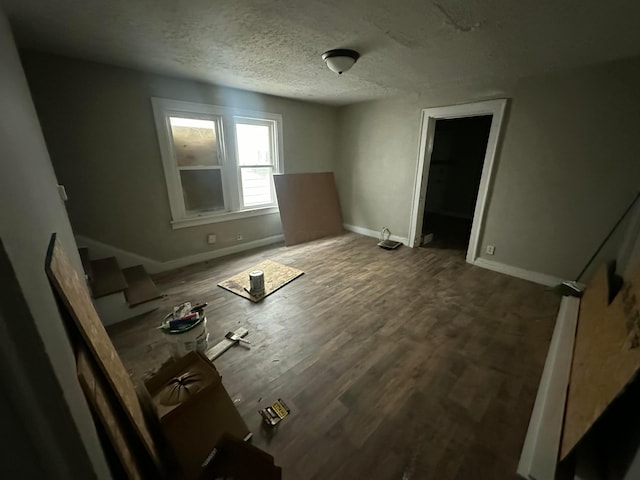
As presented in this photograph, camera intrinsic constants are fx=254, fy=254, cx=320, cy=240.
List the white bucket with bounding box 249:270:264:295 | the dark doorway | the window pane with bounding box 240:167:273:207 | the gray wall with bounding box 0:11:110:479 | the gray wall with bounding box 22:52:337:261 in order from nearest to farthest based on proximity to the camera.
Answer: the gray wall with bounding box 0:11:110:479
the gray wall with bounding box 22:52:337:261
the white bucket with bounding box 249:270:264:295
the window pane with bounding box 240:167:273:207
the dark doorway

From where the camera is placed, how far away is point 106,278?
2.38 m

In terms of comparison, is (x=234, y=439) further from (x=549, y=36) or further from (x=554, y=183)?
(x=554, y=183)

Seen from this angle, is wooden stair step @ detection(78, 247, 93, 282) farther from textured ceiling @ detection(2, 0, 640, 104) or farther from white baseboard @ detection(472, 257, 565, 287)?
white baseboard @ detection(472, 257, 565, 287)

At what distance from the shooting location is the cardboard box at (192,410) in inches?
43.2

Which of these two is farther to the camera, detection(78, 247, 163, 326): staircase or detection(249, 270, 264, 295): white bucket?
detection(249, 270, 264, 295): white bucket

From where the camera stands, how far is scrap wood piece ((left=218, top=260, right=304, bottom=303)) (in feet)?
9.08

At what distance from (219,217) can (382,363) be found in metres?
2.84

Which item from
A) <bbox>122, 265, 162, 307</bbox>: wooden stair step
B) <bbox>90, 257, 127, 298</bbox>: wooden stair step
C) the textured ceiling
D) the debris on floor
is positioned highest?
the textured ceiling

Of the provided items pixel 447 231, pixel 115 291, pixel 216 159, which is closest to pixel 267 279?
pixel 115 291

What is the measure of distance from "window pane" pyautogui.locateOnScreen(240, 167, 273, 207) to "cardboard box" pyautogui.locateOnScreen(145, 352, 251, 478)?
292 centimetres

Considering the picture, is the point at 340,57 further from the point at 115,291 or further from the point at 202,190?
the point at 115,291

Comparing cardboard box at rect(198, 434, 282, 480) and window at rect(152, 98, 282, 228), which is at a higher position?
window at rect(152, 98, 282, 228)

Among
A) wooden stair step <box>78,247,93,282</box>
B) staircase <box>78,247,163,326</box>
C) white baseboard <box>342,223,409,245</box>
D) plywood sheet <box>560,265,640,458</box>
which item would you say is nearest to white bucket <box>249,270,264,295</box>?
staircase <box>78,247,163,326</box>

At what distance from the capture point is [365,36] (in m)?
1.84
